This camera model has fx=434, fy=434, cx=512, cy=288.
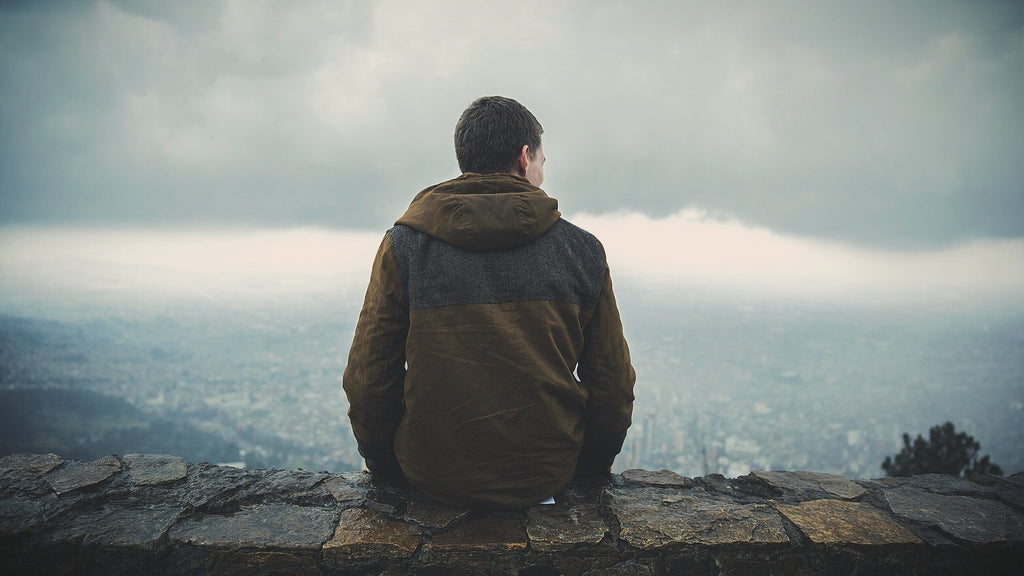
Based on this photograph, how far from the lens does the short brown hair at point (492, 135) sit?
6.09ft

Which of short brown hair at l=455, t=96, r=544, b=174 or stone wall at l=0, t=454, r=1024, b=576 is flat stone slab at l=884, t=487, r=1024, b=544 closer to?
stone wall at l=0, t=454, r=1024, b=576

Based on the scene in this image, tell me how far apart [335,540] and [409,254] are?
1174 millimetres

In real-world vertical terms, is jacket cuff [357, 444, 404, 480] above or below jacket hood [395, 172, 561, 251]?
below

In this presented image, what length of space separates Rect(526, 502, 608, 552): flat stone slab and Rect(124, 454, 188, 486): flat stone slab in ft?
5.83

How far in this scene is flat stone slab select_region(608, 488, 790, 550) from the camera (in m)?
1.82

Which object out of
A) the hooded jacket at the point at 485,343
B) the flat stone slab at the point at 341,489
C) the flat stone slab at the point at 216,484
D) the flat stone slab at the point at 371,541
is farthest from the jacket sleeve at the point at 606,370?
the flat stone slab at the point at 216,484

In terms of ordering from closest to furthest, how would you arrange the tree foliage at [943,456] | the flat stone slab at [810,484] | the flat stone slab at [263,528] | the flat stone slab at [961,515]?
the flat stone slab at [263,528]
the flat stone slab at [961,515]
the flat stone slab at [810,484]
the tree foliage at [943,456]

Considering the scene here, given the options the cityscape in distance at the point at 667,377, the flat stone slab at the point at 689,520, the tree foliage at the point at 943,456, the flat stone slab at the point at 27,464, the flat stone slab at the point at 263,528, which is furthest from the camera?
the cityscape in distance at the point at 667,377

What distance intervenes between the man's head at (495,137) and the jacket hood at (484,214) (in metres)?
0.16

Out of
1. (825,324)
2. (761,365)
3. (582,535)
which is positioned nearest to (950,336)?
(825,324)

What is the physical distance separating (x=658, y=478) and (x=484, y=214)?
1894 millimetres

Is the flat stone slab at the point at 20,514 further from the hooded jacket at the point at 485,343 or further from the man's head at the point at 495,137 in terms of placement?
the man's head at the point at 495,137

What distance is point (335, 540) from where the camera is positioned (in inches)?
67.9

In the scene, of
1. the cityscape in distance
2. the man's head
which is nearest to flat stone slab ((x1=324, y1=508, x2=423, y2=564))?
the man's head
